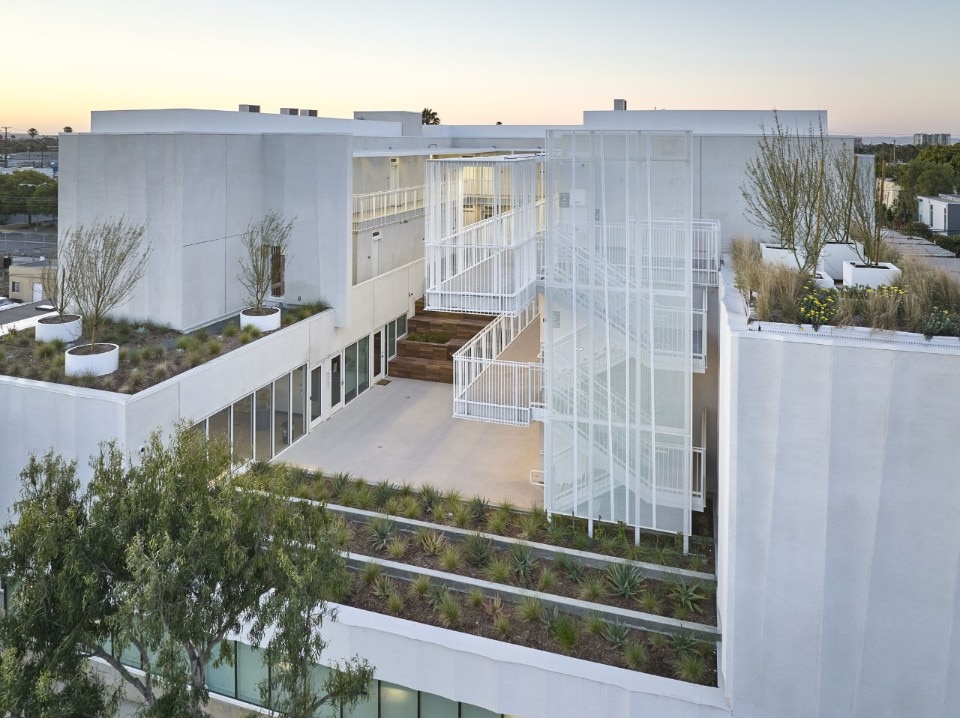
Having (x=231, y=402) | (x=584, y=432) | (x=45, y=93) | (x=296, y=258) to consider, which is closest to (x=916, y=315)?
(x=584, y=432)

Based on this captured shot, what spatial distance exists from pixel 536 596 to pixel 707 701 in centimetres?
253

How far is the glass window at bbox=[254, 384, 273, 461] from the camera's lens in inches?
570

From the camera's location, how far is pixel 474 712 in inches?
356

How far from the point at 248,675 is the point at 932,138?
107ft

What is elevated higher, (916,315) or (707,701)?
(916,315)

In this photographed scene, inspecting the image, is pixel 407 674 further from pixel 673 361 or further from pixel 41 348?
pixel 41 348

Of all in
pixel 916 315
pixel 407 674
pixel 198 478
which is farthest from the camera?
pixel 407 674

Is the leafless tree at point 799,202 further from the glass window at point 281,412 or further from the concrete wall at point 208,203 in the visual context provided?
the glass window at point 281,412

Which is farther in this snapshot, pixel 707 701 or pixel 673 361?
pixel 673 361

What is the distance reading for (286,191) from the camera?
1670 cm

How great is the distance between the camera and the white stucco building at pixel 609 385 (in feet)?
25.3


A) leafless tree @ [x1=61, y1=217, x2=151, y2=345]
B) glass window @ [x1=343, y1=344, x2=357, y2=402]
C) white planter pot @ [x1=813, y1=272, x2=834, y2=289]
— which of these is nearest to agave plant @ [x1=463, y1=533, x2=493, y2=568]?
white planter pot @ [x1=813, y1=272, x2=834, y2=289]

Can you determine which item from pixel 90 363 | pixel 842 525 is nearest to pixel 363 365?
pixel 90 363

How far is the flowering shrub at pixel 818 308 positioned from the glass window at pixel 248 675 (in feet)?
27.8
